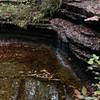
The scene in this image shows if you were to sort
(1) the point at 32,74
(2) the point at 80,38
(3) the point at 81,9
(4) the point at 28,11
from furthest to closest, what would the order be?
(4) the point at 28,11
(3) the point at 81,9
(2) the point at 80,38
(1) the point at 32,74

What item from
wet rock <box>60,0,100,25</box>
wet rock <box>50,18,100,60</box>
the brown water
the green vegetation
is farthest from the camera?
the green vegetation

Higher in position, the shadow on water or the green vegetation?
the green vegetation

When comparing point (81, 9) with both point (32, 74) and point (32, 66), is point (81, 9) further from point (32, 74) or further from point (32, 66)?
point (32, 74)

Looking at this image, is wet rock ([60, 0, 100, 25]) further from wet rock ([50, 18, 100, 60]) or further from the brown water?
the brown water

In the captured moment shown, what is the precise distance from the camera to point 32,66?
7219 mm

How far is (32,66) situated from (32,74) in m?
0.49

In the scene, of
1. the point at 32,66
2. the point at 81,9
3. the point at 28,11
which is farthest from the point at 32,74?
the point at 28,11

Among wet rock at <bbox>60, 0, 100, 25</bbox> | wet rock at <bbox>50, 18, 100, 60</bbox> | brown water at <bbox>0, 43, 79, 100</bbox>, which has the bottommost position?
brown water at <bbox>0, 43, 79, 100</bbox>

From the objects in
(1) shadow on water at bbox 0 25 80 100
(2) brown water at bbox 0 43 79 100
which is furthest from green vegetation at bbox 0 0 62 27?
(2) brown water at bbox 0 43 79 100

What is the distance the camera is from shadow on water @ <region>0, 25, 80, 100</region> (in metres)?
5.91

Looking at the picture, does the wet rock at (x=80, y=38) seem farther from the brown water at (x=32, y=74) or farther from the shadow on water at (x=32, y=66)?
the brown water at (x=32, y=74)

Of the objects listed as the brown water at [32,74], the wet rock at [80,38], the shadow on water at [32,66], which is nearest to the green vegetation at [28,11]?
the shadow on water at [32,66]

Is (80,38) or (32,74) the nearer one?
(32,74)

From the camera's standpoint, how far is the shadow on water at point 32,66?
19.4 feet
